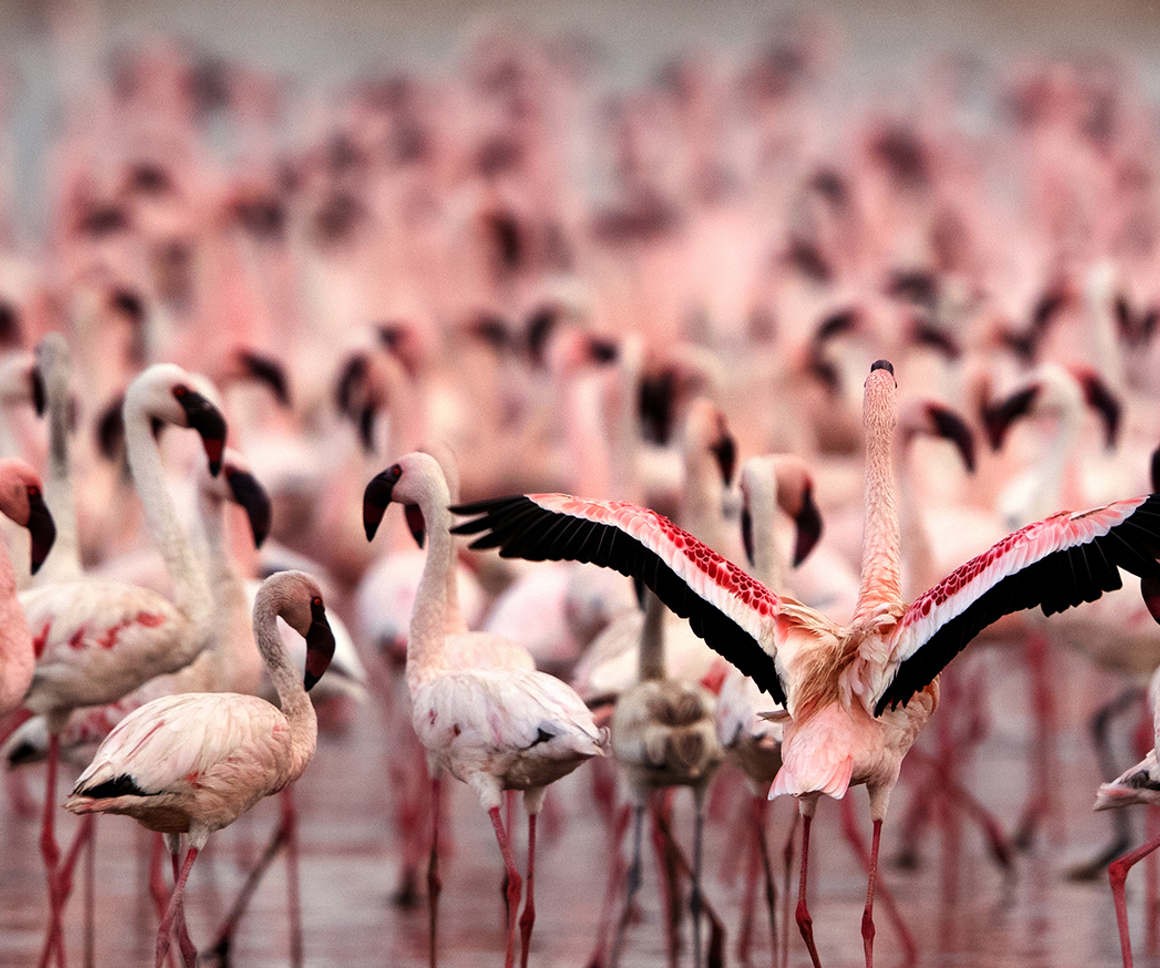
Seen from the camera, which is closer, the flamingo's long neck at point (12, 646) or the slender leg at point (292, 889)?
the flamingo's long neck at point (12, 646)

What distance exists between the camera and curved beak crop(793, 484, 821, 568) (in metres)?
7.02

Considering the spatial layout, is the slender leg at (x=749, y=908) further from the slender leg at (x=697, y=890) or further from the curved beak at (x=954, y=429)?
the curved beak at (x=954, y=429)

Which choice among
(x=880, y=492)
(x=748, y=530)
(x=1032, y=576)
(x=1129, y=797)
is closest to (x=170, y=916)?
(x=880, y=492)

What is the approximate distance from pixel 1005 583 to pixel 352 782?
5.44 m

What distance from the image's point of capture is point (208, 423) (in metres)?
6.76

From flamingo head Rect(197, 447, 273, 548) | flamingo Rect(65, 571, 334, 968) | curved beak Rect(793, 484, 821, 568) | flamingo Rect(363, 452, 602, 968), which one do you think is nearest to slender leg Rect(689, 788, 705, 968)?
flamingo Rect(363, 452, 602, 968)

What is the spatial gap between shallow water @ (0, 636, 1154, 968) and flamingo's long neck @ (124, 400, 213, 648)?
109 centimetres

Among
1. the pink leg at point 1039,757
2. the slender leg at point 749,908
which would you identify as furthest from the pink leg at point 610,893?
the pink leg at point 1039,757

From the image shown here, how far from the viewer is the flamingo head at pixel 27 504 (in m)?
6.28

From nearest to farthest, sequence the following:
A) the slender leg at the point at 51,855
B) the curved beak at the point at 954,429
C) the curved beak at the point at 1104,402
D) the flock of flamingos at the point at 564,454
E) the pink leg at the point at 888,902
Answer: the flock of flamingos at the point at 564,454
the slender leg at the point at 51,855
the pink leg at the point at 888,902
the curved beak at the point at 954,429
the curved beak at the point at 1104,402

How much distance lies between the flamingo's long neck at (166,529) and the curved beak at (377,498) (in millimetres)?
770

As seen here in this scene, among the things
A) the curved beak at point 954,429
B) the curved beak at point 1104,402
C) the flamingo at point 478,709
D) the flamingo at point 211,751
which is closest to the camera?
the flamingo at point 211,751

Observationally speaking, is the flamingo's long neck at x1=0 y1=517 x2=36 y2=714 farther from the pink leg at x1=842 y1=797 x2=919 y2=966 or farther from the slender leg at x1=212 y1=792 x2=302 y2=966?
the pink leg at x1=842 y1=797 x2=919 y2=966

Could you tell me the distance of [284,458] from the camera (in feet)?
38.9
